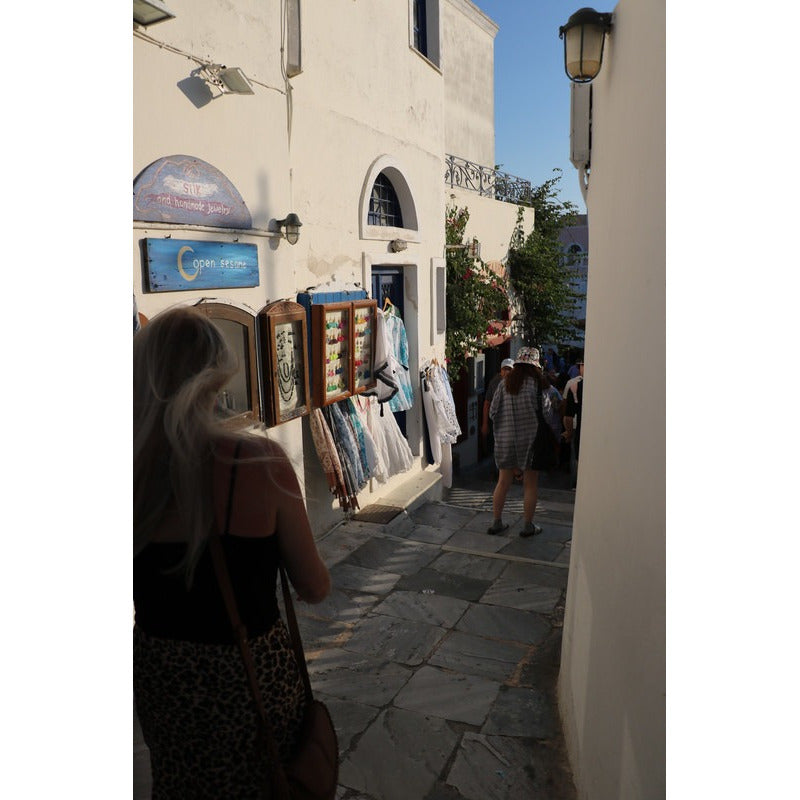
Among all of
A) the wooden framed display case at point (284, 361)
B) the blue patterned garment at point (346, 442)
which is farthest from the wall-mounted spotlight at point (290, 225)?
the blue patterned garment at point (346, 442)

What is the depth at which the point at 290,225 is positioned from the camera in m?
5.40

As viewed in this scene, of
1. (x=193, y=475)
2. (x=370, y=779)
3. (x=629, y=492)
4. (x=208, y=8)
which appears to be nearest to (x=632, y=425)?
(x=629, y=492)

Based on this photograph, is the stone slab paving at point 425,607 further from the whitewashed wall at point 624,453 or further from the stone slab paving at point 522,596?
the whitewashed wall at point 624,453

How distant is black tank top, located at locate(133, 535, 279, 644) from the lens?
1650 mm

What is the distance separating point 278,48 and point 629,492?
4.66 meters

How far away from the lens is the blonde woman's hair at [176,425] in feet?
5.27

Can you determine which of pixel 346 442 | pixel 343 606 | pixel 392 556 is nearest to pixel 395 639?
pixel 343 606

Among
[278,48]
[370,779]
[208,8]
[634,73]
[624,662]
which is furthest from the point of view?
[278,48]

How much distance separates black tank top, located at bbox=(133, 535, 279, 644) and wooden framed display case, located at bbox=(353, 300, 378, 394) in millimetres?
4914

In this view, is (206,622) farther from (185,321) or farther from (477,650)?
(477,650)

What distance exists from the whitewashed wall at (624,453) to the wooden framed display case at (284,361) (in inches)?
103

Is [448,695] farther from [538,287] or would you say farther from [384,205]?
[538,287]

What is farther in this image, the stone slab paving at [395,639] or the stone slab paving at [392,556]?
the stone slab paving at [392,556]

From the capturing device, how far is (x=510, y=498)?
9734 millimetres
